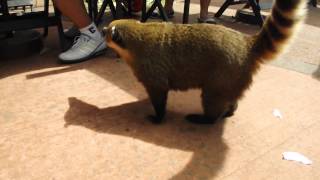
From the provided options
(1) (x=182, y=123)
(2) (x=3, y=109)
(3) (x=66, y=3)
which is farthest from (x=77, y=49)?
(1) (x=182, y=123)

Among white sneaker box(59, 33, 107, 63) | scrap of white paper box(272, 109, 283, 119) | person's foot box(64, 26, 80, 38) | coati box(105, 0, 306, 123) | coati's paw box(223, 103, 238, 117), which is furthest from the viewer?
person's foot box(64, 26, 80, 38)

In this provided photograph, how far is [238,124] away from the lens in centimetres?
244

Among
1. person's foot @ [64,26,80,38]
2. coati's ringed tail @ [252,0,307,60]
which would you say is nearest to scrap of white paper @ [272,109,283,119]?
coati's ringed tail @ [252,0,307,60]

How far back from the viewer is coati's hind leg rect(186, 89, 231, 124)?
2234 millimetres

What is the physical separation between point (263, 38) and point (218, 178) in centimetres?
86

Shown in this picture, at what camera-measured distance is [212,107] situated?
2.27 m

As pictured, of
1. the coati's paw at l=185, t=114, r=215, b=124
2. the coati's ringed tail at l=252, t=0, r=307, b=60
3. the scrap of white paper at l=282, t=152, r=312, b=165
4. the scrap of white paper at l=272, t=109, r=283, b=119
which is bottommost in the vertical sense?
the scrap of white paper at l=282, t=152, r=312, b=165

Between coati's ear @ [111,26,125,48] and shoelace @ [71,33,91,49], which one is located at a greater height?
coati's ear @ [111,26,125,48]

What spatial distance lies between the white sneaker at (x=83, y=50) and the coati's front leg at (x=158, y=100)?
1229mm

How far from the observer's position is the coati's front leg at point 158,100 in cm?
233

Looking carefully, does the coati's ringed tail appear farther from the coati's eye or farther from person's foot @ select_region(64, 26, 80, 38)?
person's foot @ select_region(64, 26, 80, 38)

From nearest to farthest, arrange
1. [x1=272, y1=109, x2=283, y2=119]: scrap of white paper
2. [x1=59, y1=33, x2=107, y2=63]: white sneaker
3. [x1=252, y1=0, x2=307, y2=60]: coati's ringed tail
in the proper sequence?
[x1=252, y1=0, x2=307, y2=60]: coati's ringed tail
[x1=272, y1=109, x2=283, y2=119]: scrap of white paper
[x1=59, y1=33, x2=107, y2=63]: white sneaker

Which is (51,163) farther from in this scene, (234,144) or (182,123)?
(234,144)

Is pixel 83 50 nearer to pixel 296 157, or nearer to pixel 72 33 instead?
pixel 72 33
